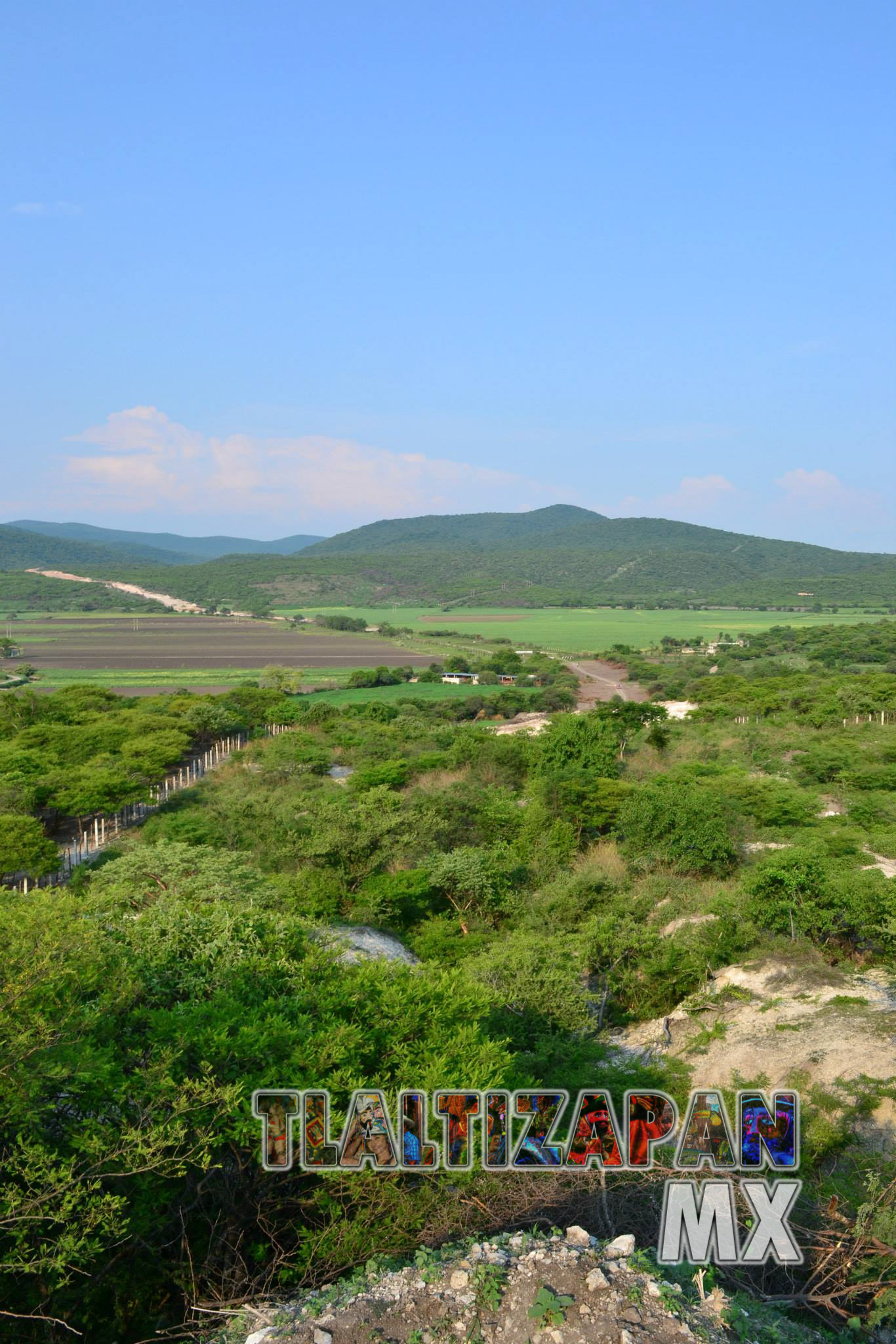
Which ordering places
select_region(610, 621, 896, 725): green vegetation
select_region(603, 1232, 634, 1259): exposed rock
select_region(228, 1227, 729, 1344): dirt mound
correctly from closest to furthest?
select_region(228, 1227, 729, 1344): dirt mound
select_region(603, 1232, 634, 1259): exposed rock
select_region(610, 621, 896, 725): green vegetation

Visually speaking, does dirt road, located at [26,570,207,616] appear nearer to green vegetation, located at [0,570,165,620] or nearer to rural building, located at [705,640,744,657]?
green vegetation, located at [0,570,165,620]

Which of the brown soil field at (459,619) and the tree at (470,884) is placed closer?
the tree at (470,884)

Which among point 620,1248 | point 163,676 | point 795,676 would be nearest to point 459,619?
point 163,676

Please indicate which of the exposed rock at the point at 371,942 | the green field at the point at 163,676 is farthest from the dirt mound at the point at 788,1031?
the green field at the point at 163,676

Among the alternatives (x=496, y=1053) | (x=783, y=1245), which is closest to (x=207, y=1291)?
(x=496, y=1053)

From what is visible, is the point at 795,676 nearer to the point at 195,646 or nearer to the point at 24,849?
the point at 24,849

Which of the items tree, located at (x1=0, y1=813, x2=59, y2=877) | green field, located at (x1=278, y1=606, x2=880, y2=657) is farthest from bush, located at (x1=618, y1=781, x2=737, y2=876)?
green field, located at (x1=278, y1=606, x2=880, y2=657)

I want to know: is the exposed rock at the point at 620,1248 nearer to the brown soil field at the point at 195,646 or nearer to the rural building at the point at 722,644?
the brown soil field at the point at 195,646

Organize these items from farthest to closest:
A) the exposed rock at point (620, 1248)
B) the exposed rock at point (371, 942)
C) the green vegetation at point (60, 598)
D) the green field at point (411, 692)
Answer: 1. the green vegetation at point (60, 598)
2. the green field at point (411, 692)
3. the exposed rock at point (371, 942)
4. the exposed rock at point (620, 1248)
